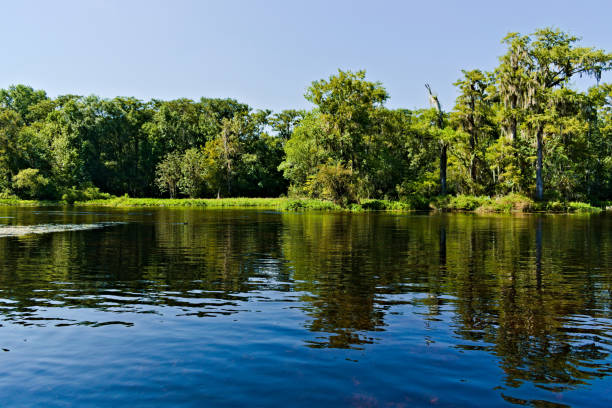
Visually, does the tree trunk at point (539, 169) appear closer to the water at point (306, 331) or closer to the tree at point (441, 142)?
the tree at point (441, 142)

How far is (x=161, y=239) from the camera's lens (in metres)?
26.0

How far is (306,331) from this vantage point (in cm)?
880

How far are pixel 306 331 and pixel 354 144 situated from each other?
212ft

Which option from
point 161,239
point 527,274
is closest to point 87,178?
point 161,239

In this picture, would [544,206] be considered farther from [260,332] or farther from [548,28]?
[260,332]

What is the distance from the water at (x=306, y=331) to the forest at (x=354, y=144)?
47018 mm

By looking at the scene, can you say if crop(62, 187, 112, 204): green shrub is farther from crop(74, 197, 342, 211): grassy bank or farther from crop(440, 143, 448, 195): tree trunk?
crop(440, 143, 448, 195): tree trunk

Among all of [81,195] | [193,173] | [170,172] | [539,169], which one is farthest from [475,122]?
[81,195]

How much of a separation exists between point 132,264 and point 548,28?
61.7m

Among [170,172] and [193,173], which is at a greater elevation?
[170,172]

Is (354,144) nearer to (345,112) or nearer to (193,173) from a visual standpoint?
(345,112)

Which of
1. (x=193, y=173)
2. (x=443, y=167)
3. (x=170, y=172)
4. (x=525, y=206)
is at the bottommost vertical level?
(x=525, y=206)

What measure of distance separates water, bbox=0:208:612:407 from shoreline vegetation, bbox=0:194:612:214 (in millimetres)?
42598

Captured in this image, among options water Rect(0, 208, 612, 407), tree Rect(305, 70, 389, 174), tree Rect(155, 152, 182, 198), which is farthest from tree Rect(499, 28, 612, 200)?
tree Rect(155, 152, 182, 198)
